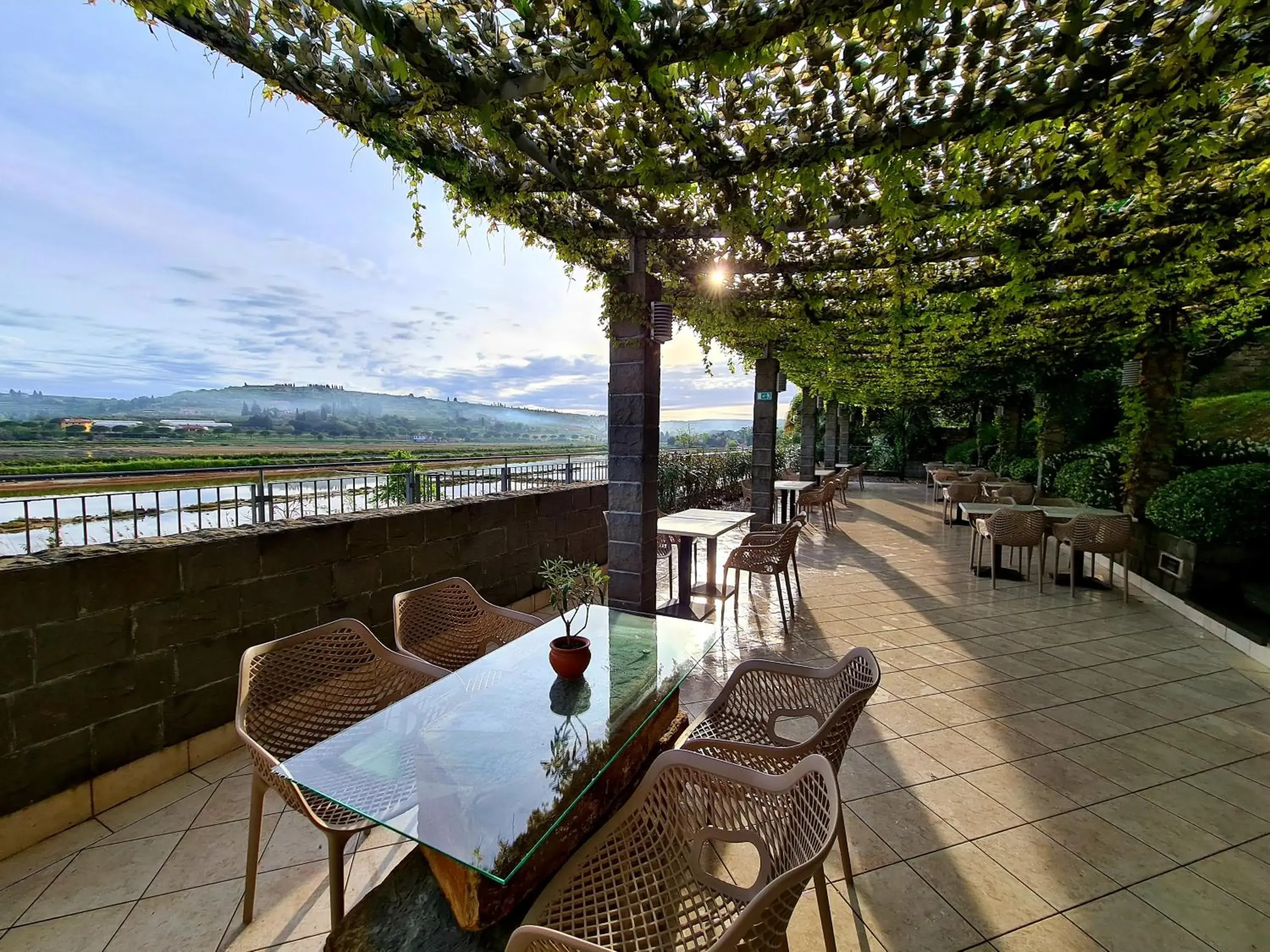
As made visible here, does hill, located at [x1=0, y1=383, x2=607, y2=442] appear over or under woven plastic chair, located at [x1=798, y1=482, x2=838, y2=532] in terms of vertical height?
over

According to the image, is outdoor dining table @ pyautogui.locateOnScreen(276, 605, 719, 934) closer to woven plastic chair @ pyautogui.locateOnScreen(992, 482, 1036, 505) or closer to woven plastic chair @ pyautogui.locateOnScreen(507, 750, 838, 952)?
woven plastic chair @ pyautogui.locateOnScreen(507, 750, 838, 952)

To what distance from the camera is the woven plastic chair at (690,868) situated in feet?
3.15

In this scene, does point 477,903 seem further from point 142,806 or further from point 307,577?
point 307,577

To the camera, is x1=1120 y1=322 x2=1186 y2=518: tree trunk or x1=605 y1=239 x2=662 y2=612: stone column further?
x1=1120 y1=322 x2=1186 y2=518: tree trunk

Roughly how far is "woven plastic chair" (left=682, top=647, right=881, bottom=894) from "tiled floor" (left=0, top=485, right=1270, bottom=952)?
0.28 meters

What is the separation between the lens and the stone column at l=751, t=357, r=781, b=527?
24.0 ft

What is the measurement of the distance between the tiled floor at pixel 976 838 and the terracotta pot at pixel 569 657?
33.3 inches

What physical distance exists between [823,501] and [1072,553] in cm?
306

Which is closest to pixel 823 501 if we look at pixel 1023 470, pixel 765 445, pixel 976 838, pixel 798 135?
pixel 765 445

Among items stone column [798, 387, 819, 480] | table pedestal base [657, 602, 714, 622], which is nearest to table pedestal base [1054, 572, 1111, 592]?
table pedestal base [657, 602, 714, 622]

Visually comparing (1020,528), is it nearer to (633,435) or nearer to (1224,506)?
(1224,506)

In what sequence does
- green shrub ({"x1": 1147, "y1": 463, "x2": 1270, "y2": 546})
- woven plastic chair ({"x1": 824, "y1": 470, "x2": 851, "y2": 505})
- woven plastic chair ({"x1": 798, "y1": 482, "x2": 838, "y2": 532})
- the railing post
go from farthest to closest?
woven plastic chair ({"x1": 824, "y1": 470, "x2": 851, "y2": 505}), woven plastic chair ({"x1": 798, "y1": 482, "x2": 838, "y2": 532}), green shrub ({"x1": 1147, "y1": 463, "x2": 1270, "y2": 546}), the railing post

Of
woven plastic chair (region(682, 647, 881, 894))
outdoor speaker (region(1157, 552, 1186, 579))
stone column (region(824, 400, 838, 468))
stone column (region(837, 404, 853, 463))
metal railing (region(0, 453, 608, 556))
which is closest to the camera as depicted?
woven plastic chair (region(682, 647, 881, 894))

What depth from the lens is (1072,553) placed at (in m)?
5.05
